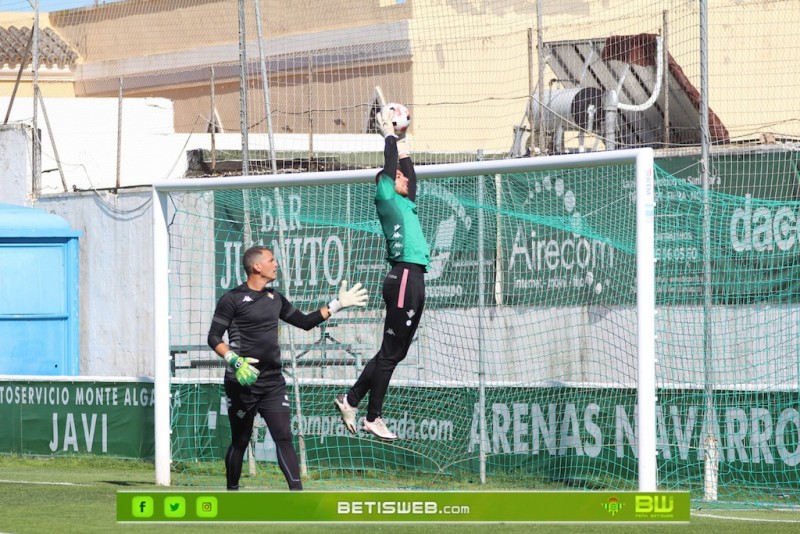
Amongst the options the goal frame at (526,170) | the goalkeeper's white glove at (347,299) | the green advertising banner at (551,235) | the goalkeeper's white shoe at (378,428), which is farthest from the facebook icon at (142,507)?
the green advertising banner at (551,235)

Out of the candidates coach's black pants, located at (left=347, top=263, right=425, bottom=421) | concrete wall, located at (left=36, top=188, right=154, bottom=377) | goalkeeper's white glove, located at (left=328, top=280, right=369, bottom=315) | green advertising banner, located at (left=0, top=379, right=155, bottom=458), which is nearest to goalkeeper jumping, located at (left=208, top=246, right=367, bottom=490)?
goalkeeper's white glove, located at (left=328, top=280, right=369, bottom=315)

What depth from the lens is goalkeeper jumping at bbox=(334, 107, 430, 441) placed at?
9.21 meters

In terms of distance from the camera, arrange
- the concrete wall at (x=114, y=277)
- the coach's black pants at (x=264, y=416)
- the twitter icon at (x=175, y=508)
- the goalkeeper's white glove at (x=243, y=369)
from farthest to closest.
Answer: the concrete wall at (x=114, y=277) → the coach's black pants at (x=264, y=416) → the goalkeeper's white glove at (x=243, y=369) → the twitter icon at (x=175, y=508)

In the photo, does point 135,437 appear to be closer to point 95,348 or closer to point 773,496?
point 95,348

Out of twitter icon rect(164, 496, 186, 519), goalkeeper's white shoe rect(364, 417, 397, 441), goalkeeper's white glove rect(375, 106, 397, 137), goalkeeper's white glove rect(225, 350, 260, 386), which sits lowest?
twitter icon rect(164, 496, 186, 519)

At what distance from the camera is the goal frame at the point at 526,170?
10.3m

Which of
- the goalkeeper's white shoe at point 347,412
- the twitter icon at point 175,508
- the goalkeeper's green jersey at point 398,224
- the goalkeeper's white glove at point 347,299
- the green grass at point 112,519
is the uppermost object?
the goalkeeper's green jersey at point 398,224

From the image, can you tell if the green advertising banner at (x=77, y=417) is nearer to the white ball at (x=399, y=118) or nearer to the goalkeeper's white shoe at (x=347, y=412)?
the goalkeeper's white shoe at (x=347, y=412)

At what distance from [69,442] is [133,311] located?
4.22 m

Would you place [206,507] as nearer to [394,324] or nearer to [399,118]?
[394,324]

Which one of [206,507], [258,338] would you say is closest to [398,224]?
[258,338]

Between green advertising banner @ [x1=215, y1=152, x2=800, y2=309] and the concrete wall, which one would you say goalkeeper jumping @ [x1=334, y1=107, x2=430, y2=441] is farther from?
the concrete wall

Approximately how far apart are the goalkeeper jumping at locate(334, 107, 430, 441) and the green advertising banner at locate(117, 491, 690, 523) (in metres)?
1.01

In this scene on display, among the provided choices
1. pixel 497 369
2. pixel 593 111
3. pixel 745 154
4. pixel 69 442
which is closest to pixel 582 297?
pixel 497 369
